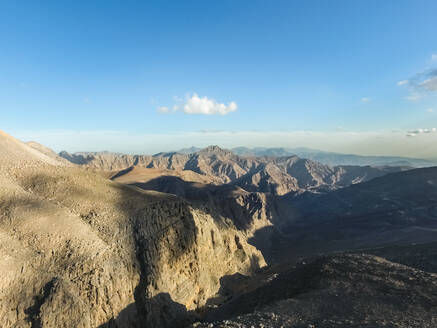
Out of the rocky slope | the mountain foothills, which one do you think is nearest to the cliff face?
the mountain foothills

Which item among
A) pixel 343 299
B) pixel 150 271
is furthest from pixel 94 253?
pixel 343 299

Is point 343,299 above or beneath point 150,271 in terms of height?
above

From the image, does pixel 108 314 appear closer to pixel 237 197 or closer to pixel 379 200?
pixel 237 197

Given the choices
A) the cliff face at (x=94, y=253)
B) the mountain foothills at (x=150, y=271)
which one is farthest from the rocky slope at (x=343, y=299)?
the cliff face at (x=94, y=253)

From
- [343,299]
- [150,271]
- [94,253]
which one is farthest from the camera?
[150,271]

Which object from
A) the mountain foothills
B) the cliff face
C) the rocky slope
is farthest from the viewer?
the cliff face

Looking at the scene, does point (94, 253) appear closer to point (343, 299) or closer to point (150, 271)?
point (150, 271)

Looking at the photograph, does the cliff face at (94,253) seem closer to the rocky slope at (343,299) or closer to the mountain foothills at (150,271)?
the mountain foothills at (150,271)

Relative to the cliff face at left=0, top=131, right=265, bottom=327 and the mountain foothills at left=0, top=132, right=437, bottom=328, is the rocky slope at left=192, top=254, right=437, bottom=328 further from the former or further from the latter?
the cliff face at left=0, top=131, right=265, bottom=327

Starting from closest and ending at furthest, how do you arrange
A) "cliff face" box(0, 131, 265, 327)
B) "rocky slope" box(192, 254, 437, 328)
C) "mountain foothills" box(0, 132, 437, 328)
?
"rocky slope" box(192, 254, 437, 328) < "mountain foothills" box(0, 132, 437, 328) < "cliff face" box(0, 131, 265, 327)
